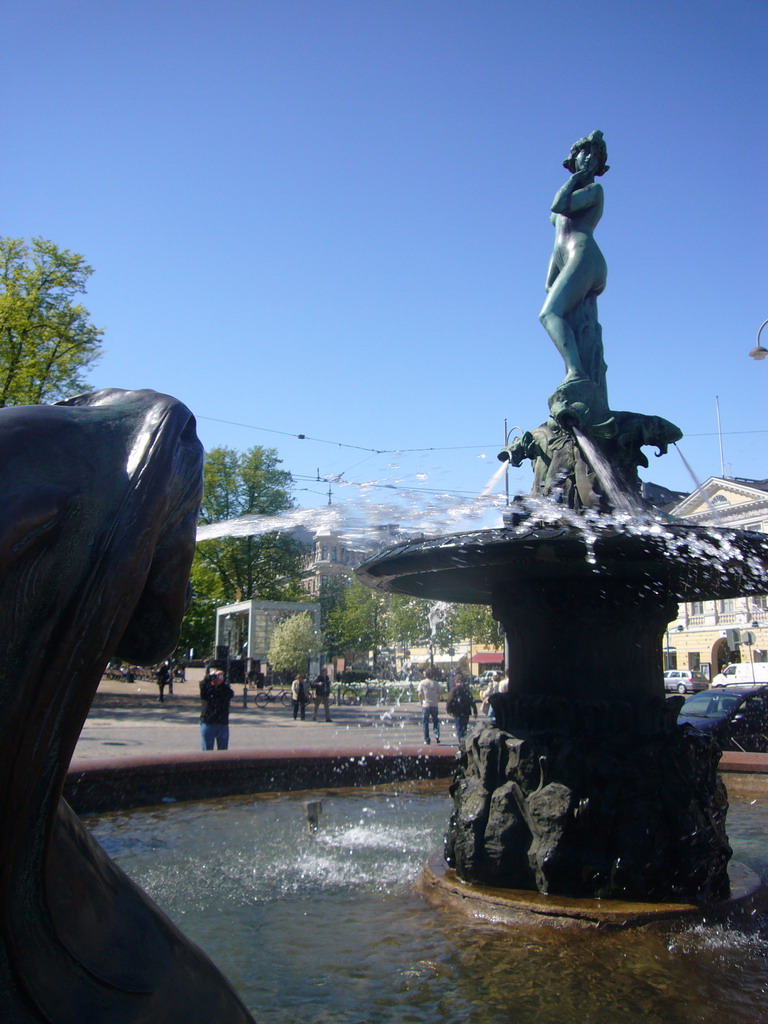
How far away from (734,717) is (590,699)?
31.4 feet

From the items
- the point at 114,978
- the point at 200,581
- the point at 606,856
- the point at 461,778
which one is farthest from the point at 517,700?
the point at 200,581

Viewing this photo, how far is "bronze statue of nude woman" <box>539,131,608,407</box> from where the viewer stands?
21.5ft

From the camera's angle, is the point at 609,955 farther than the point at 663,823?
No

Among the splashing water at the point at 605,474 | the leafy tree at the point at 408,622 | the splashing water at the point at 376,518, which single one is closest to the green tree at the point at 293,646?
the leafy tree at the point at 408,622

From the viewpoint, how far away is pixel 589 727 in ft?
16.0

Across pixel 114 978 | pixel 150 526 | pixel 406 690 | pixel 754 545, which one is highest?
pixel 754 545

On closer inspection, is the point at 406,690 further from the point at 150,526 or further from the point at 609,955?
the point at 150,526

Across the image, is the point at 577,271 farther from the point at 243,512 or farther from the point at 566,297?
the point at 243,512

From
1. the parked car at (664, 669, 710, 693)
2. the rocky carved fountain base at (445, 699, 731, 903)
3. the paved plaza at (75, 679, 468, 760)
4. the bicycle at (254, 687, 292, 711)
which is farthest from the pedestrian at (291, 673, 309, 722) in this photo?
the parked car at (664, 669, 710, 693)

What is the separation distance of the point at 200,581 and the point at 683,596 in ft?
126

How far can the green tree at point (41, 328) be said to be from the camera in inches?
950

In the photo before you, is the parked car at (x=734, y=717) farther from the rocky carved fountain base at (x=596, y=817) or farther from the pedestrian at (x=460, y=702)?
the rocky carved fountain base at (x=596, y=817)

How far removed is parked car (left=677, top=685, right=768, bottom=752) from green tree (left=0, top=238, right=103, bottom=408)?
19.0 meters

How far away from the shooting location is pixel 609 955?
3.80m
